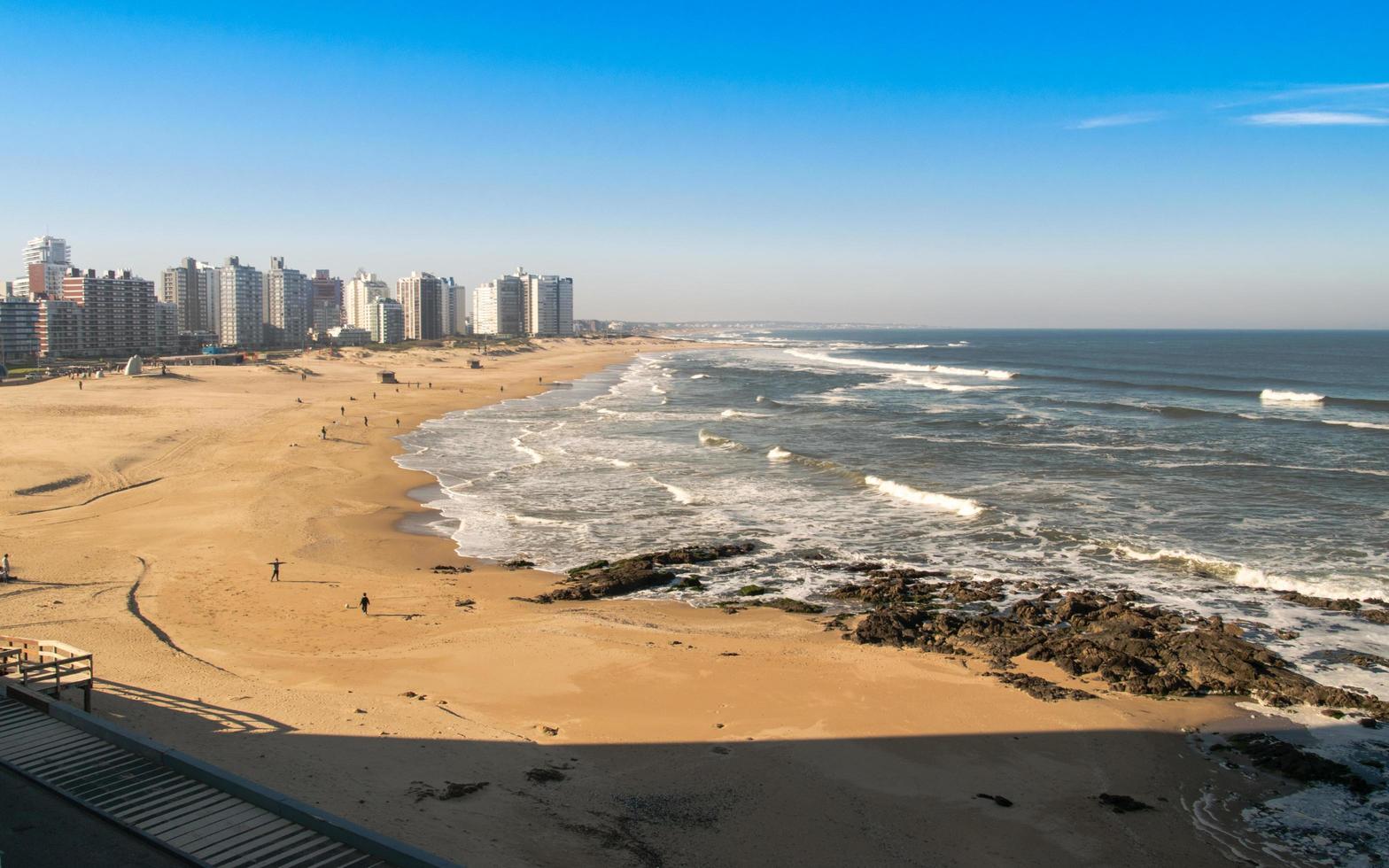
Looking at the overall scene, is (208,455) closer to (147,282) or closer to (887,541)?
(887,541)

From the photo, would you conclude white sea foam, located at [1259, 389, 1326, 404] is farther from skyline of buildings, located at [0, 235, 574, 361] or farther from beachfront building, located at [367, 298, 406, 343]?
beachfront building, located at [367, 298, 406, 343]

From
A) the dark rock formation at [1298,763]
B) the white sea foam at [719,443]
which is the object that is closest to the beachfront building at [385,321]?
the white sea foam at [719,443]

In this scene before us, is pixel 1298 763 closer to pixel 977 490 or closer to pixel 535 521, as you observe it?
pixel 977 490

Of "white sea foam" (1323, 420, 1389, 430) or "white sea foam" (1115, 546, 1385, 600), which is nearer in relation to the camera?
"white sea foam" (1115, 546, 1385, 600)

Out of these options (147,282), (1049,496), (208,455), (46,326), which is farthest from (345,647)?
(147,282)

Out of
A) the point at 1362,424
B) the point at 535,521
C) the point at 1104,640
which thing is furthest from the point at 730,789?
the point at 1362,424

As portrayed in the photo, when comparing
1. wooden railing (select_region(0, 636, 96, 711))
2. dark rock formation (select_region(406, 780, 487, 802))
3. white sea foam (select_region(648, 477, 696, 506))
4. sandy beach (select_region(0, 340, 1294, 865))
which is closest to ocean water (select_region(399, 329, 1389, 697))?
white sea foam (select_region(648, 477, 696, 506))
